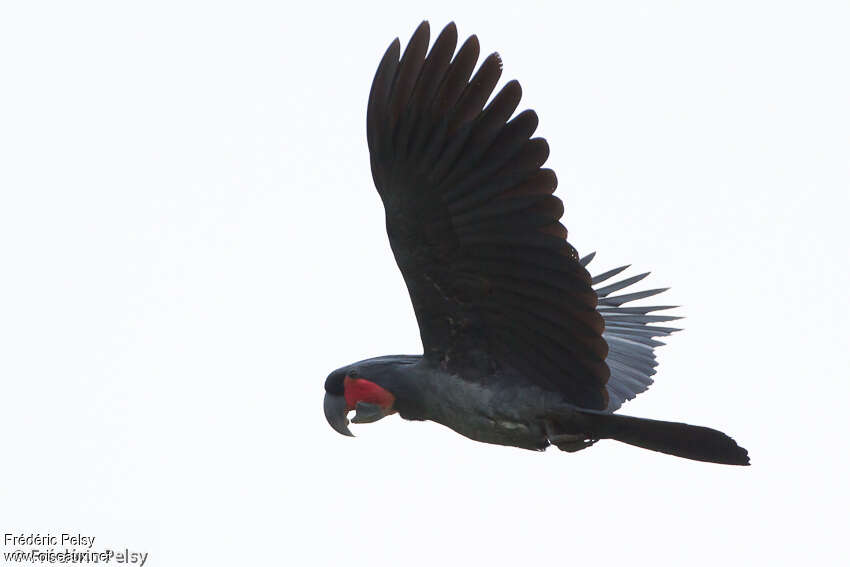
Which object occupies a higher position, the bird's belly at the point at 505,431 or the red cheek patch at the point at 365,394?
the red cheek patch at the point at 365,394

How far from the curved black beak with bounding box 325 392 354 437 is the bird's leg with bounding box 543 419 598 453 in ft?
4.63

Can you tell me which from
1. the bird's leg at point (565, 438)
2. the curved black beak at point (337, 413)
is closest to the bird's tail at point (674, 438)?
the bird's leg at point (565, 438)

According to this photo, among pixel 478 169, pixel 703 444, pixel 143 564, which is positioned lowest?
pixel 143 564

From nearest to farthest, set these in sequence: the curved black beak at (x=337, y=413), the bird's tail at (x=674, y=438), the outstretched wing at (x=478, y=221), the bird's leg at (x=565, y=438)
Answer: the outstretched wing at (x=478, y=221), the bird's tail at (x=674, y=438), the bird's leg at (x=565, y=438), the curved black beak at (x=337, y=413)

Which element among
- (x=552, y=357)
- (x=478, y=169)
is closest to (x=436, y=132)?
(x=478, y=169)

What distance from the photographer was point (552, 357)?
7.89 m

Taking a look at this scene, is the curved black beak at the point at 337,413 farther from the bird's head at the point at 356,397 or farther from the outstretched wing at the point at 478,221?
the outstretched wing at the point at 478,221

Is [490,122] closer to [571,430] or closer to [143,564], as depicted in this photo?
[571,430]

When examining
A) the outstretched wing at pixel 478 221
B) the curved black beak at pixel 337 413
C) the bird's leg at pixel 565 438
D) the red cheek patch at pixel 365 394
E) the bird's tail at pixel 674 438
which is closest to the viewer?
the outstretched wing at pixel 478 221

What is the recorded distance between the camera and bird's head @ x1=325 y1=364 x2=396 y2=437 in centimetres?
835

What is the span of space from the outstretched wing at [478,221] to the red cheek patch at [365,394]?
1.87 ft

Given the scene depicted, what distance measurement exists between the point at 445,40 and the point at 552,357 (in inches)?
86.0

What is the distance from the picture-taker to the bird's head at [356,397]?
8.35 m

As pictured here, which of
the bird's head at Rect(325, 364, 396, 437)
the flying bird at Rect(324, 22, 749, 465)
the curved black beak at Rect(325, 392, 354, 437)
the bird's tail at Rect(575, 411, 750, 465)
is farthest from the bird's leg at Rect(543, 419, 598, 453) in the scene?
the curved black beak at Rect(325, 392, 354, 437)
